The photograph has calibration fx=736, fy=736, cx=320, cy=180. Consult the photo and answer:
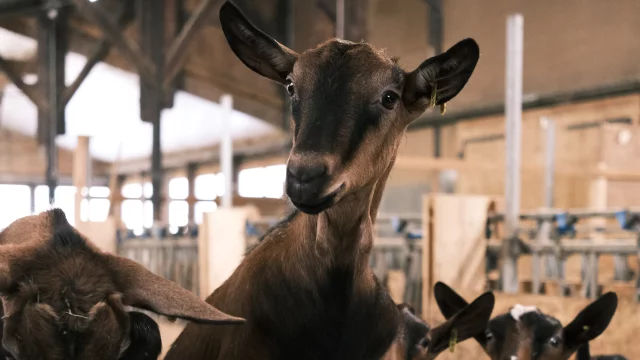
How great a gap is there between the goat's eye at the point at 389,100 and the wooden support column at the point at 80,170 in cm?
403

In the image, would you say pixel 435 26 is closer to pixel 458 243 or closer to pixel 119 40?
pixel 458 243

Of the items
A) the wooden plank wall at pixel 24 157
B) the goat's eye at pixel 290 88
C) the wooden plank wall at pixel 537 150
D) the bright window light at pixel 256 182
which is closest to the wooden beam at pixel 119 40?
the wooden plank wall at pixel 24 157

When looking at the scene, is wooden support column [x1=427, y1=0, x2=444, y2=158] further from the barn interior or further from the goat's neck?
the goat's neck

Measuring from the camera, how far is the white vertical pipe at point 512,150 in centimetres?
364

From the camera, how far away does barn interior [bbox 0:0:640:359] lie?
3.75 metres

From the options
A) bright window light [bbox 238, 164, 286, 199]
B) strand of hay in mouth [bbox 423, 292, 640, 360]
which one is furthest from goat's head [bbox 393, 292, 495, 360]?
bright window light [bbox 238, 164, 286, 199]

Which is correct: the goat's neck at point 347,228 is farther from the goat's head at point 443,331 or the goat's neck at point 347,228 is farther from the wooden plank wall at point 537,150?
the wooden plank wall at point 537,150

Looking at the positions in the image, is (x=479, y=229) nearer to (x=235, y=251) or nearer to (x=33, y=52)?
(x=235, y=251)

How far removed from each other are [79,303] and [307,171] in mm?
596

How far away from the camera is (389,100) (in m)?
1.79

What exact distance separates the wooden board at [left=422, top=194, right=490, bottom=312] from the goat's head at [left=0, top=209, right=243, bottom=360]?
2.23 m

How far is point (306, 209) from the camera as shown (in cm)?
159

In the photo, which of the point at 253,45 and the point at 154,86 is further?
the point at 154,86

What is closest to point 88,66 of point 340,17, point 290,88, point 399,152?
point 340,17
